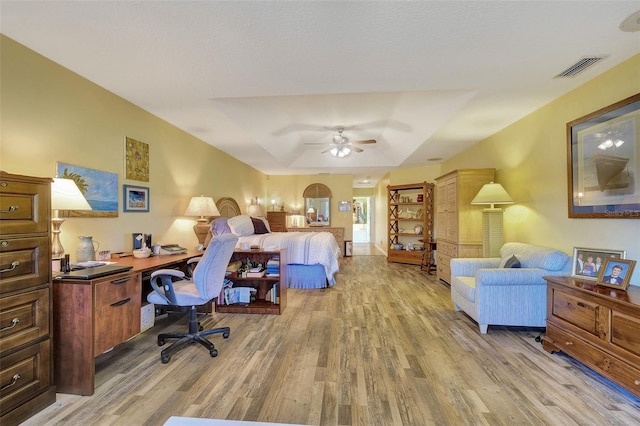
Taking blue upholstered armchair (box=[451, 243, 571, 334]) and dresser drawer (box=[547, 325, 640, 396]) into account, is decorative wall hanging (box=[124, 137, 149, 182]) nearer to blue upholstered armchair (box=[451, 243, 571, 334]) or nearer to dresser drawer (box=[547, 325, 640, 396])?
blue upholstered armchair (box=[451, 243, 571, 334])

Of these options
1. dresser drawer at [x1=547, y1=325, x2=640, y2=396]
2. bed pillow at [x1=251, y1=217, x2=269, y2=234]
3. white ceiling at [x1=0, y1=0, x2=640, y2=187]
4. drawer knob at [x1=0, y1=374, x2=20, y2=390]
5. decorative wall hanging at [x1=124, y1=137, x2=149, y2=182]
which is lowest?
dresser drawer at [x1=547, y1=325, x2=640, y2=396]

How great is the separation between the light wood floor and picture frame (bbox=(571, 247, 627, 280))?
2.53 ft

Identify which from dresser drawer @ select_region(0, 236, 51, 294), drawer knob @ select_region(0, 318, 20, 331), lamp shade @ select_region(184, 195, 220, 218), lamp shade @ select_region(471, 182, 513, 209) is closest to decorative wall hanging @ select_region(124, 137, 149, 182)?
lamp shade @ select_region(184, 195, 220, 218)

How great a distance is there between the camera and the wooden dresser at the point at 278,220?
318 inches

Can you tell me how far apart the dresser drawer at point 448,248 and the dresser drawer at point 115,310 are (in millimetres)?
4411

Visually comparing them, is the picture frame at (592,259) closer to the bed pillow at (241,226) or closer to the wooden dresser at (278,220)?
the bed pillow at (241,226)

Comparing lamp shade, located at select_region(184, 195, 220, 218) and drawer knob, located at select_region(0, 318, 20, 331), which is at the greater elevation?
lamp shade, located at select_region(184, 195, 220, 218)

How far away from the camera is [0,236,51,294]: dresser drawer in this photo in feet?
5.25

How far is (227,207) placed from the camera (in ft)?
18.6

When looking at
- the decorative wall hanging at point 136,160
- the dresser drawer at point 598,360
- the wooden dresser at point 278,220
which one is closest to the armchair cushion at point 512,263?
the dresser drawer at point 598,360

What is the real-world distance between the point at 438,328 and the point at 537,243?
69.2 inches

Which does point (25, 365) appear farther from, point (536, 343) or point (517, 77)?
point (517, 77)

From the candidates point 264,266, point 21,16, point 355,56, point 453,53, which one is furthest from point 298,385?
point 21,16

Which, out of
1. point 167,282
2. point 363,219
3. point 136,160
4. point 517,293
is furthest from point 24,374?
point 363,219
